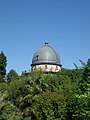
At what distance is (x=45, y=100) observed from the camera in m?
33.6

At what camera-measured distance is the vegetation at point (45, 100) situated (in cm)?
2880

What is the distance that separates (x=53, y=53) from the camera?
7681 cm

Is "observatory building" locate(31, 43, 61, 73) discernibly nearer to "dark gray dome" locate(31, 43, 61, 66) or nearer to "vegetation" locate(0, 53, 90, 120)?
"dark gray dome" locate(31, 43, 61, 66)

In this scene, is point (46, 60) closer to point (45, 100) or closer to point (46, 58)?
point (46, 58)

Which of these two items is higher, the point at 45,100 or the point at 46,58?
the point at 46,58

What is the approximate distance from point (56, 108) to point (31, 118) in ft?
10.7

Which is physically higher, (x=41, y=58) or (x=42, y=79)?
(x=41, y=58)

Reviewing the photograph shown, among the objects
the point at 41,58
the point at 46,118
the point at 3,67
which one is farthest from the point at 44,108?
the point at 41,58

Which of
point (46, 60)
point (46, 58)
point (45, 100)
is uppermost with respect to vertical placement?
point (46, 58)

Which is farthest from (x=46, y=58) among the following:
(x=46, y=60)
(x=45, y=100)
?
(x=45, y=100)

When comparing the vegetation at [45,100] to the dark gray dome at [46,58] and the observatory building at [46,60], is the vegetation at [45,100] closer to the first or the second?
the observatory building at [46,60]

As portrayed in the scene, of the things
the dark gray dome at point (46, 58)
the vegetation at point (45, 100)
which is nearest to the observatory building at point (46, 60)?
the dark gray dome at point (46, 58)

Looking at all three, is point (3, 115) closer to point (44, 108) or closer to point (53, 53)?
point (44, 108)

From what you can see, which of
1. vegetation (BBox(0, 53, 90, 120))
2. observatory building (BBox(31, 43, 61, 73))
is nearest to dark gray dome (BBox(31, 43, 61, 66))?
observatory building (BBox(31, 43, 61, 73))
